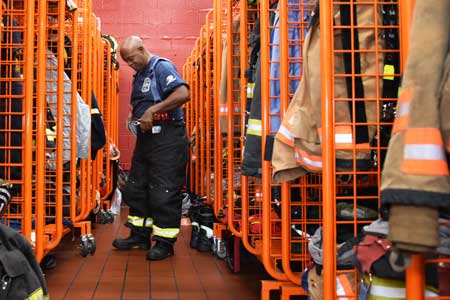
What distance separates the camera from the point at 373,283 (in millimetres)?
1545

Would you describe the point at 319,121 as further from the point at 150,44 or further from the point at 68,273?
the point at 150,44

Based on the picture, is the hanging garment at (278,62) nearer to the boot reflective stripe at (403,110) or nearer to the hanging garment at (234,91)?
the hanging garment at (234,91)

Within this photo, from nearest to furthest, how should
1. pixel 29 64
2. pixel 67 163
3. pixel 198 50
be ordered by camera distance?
pixel 29 64, pixel 67 163, pixel 198 50

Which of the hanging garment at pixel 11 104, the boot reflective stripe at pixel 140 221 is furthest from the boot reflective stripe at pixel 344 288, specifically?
the boot reflective stripe at pixel 140 221

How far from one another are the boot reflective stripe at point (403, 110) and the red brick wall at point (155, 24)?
7498mm

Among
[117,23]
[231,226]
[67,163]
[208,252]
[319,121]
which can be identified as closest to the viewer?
[319,121]

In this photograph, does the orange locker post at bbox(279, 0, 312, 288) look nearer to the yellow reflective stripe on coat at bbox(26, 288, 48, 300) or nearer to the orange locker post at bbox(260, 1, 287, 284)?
the orange locker post at bbox(260, 1, 287, 284)

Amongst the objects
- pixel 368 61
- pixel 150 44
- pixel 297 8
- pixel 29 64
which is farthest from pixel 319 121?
pixel 150 44

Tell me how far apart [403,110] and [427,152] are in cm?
13

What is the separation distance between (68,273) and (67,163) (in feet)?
2.54

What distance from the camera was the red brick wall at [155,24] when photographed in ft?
28.2

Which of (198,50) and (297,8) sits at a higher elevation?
(198,50)

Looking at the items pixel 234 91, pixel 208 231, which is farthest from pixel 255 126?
pixel 208 231

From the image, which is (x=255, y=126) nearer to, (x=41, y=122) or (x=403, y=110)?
(x=41, y=122)
